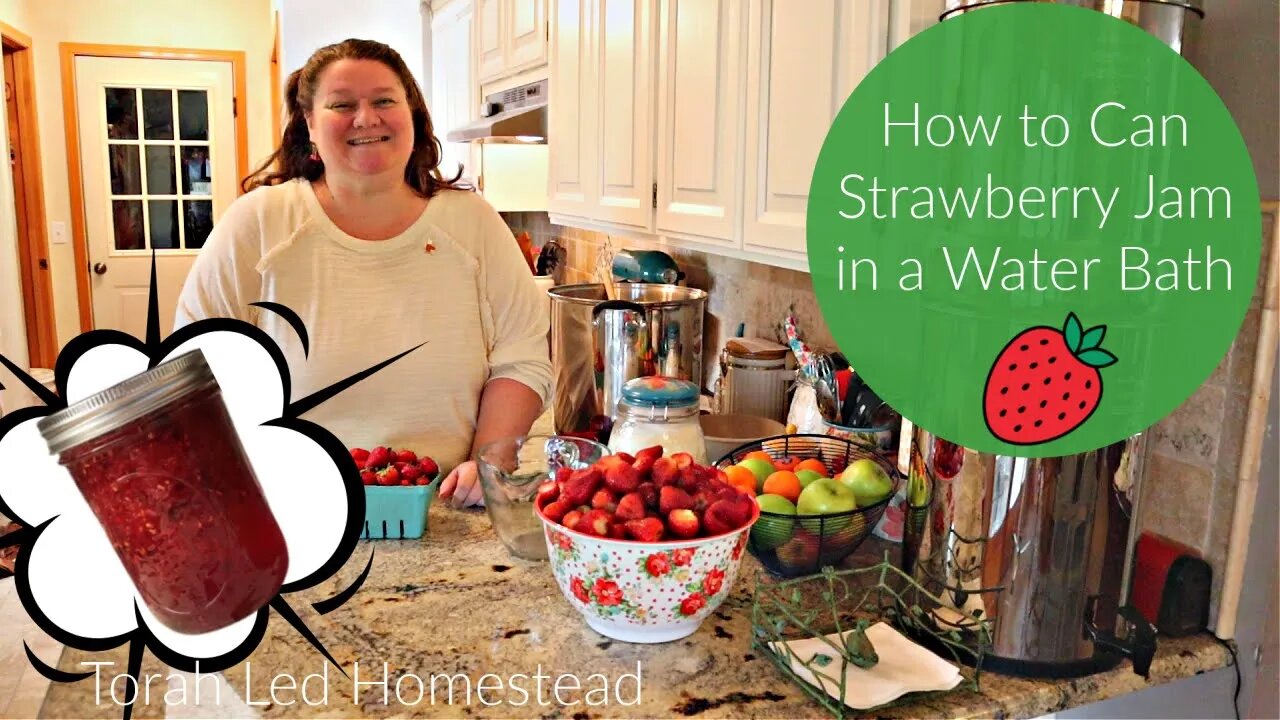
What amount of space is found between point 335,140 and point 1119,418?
1042 mm

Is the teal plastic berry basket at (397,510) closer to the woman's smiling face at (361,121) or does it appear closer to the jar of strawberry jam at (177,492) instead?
the woman's smiling face at (361,121)

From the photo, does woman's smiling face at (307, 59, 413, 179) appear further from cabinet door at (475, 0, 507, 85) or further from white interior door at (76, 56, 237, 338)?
white interior door at (76, 56, 237, 338)

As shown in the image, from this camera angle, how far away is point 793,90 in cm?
128

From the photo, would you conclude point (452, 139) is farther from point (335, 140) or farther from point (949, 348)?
point (949, 348)

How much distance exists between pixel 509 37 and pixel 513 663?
78.6 inches

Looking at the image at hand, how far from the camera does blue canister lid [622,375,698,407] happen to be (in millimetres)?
1188

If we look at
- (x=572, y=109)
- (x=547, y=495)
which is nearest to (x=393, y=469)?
(x=547, y=495)

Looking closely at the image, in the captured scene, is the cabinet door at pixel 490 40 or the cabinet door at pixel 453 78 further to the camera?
the cabinet door at pixel 453 78

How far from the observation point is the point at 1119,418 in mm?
894

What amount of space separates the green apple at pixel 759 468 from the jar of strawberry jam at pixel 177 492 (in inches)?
29.4

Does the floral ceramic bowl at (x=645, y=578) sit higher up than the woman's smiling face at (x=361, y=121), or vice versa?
the woman's smiling face at (x=361, y=121)

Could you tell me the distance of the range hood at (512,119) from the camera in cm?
243

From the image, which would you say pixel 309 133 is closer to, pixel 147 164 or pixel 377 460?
pixel 377 460

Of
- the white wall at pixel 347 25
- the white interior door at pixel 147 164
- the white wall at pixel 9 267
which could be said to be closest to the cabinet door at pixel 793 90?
the white wall at pixel 347 25
